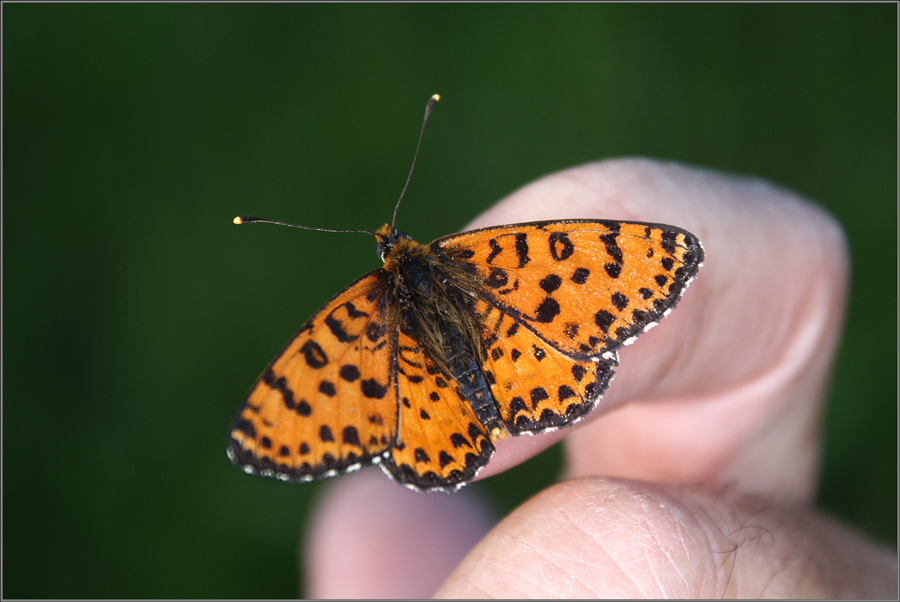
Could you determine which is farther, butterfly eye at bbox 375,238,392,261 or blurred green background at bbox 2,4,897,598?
blurred green background at bbox 2,4,897,598

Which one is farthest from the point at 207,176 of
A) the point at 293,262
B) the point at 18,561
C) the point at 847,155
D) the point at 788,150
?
the point at 847,155

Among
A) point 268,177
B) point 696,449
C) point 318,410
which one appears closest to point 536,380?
point 318,410

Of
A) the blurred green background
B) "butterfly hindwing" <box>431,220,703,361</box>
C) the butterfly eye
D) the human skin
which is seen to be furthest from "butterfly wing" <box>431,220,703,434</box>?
the blurred green background

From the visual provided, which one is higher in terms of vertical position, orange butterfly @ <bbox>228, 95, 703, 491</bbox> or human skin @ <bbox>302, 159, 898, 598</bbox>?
orange butterfly @ <bbox>228, 95, 703, 491</bbox>

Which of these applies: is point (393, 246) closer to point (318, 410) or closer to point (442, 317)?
point (442, 317)

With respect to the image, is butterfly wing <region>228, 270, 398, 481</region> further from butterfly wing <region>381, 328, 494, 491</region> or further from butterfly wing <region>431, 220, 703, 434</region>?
butterfly wing <region>431, 220, 703, 434</region>

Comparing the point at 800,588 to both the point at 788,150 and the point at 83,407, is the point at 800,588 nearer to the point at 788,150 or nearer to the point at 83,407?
the point at 788,150
